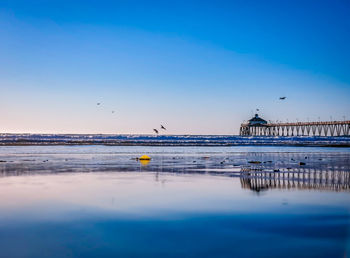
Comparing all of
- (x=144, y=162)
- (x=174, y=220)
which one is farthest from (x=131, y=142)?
(x=174, y=220)

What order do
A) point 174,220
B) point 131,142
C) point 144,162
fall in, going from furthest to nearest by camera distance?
point 131,142, point 144,162, point 174,220

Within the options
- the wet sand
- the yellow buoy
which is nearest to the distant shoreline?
the yellow buoy

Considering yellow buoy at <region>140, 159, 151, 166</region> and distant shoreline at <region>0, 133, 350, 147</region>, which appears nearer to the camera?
yellow buoy at <region>140, 159, 151, 166</region>

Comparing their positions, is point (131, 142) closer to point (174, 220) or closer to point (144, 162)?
point (144, 162)

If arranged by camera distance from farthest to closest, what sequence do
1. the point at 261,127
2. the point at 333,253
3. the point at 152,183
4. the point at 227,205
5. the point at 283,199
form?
1. the point at 261,127
2. the point at 152,183
3. the point at 283,199
4. the point at 227,205
5. the point at 333,253

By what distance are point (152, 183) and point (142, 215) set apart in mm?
4240

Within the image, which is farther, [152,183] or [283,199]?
[152,183]

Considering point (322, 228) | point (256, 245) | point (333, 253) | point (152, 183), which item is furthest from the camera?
point (152, 183)

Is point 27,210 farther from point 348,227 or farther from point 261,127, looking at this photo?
point 261,127

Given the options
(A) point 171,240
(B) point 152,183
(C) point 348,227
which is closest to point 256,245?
(A) point 171,240

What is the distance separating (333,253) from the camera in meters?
4.19

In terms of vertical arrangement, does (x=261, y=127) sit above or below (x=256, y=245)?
above

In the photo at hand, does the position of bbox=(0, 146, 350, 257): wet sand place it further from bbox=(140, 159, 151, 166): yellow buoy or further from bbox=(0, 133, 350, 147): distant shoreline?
bbox=(0, 133, 350, 147): distant shoreline

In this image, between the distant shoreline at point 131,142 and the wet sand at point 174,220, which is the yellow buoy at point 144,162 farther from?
the distant shoreline at point 131,142
